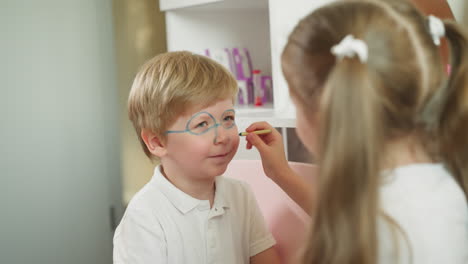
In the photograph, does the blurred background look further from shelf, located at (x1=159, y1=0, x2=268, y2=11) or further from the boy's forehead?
the boy's forehead

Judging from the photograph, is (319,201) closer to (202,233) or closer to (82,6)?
(202,233)

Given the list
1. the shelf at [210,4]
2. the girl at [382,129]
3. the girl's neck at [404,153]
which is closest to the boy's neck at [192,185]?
the girl at [382,129]

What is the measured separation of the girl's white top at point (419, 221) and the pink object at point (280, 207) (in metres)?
0.39

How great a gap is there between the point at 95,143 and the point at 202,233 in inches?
42.7

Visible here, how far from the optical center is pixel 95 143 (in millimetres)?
2064

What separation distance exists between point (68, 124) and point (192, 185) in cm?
101

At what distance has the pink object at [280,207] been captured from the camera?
114 centimetres

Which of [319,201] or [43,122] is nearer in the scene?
[319,201]

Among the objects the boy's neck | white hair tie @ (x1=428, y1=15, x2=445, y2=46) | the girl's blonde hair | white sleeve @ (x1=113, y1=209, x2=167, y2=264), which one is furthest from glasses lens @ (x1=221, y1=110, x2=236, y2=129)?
white hair tie @ (x1=428, y1=15, x2=445, y2=46)

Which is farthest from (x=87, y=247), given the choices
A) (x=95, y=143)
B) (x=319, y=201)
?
(x=319, y=201)

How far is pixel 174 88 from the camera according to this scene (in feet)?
3.48

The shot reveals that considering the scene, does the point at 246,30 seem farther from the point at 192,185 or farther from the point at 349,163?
the point at 349,163

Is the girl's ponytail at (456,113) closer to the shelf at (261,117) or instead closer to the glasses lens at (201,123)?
the glasses lens at (201,123)

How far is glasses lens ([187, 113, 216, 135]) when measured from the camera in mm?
1072
